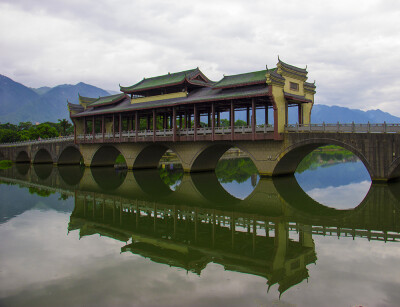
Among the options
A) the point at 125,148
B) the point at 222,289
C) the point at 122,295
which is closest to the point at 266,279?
the point at 222,289

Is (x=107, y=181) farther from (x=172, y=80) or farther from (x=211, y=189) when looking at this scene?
(x=172, y=80)

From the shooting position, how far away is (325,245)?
1274cm

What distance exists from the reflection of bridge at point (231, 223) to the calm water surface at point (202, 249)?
0.18 ft

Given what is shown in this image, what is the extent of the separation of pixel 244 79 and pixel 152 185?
11623mm

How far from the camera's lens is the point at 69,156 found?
5209 cm

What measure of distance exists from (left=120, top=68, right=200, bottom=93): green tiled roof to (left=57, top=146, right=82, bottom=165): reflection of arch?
51.0ft

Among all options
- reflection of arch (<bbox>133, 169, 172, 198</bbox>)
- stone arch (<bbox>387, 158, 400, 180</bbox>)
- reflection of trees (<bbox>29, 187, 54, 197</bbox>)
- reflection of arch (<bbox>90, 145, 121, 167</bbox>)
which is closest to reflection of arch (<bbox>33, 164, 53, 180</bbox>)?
reflection of arch (<bbox>90, 145, 121, 167</bbox>)

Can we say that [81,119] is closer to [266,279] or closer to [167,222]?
[167,222]

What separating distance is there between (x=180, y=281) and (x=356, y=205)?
1385 cm

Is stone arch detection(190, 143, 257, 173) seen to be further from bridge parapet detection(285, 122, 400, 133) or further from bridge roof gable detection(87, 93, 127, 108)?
bridge roof gable detection(87, 93, 127, 108)

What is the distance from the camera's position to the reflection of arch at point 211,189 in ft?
73.9

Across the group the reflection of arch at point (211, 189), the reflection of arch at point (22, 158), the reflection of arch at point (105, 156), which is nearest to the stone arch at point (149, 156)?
the reflection of arch at point (105, 156)

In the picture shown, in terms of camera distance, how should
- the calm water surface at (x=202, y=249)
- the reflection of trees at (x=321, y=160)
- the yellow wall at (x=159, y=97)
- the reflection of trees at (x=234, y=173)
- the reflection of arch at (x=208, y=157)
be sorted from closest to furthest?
1. the calm water surface at (x=202, y=249)
2. the reflection of arch at (x=208, y=157)
3. the yellow wall at (x=159, y=97)
4. the reflection of trees at (x=234, y=173)
5. the reflection of trees at (x=321, y=160)

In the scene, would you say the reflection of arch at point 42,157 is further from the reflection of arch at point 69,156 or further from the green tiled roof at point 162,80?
the green tiled roof at point 162,80
